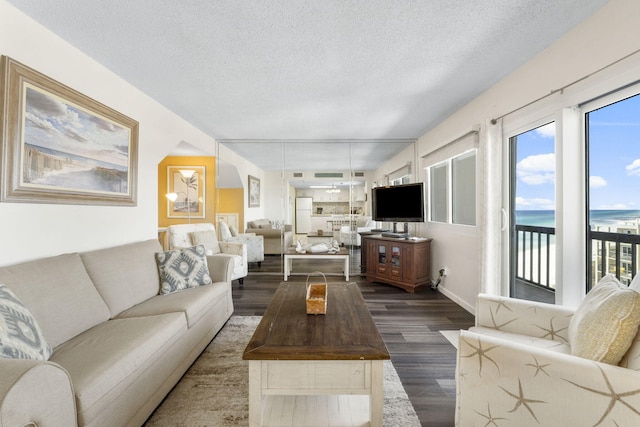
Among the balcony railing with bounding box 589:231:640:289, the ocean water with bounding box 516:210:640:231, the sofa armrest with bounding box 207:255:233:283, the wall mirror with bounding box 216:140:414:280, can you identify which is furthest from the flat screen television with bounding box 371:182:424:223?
the sofa armrest with bounding box 207:255:233:283

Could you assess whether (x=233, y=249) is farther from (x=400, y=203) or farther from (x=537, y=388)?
(x=537, y=388)

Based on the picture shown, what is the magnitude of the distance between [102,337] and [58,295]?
38cm

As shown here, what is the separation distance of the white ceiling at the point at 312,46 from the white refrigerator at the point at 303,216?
7.21 meters

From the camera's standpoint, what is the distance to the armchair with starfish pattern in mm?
953

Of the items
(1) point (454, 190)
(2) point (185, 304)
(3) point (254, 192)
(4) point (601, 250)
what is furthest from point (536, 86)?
(3) point (254, 192)

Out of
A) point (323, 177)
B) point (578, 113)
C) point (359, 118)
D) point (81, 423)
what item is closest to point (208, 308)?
point (81, 423)

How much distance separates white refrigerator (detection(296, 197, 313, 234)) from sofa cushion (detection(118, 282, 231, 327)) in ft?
26.3

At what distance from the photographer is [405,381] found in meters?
1.91

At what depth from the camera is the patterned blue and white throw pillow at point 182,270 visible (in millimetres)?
2512

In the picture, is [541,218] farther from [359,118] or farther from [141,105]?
[141,105]

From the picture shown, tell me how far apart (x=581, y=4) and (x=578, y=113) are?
2.40 feet

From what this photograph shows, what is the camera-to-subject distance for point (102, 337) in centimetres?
157

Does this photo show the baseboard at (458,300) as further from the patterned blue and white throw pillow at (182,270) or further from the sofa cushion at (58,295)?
the sofa cushion at (58,295)

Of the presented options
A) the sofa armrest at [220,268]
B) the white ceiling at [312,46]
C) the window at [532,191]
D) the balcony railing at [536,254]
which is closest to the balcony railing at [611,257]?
the window at [532,191]
